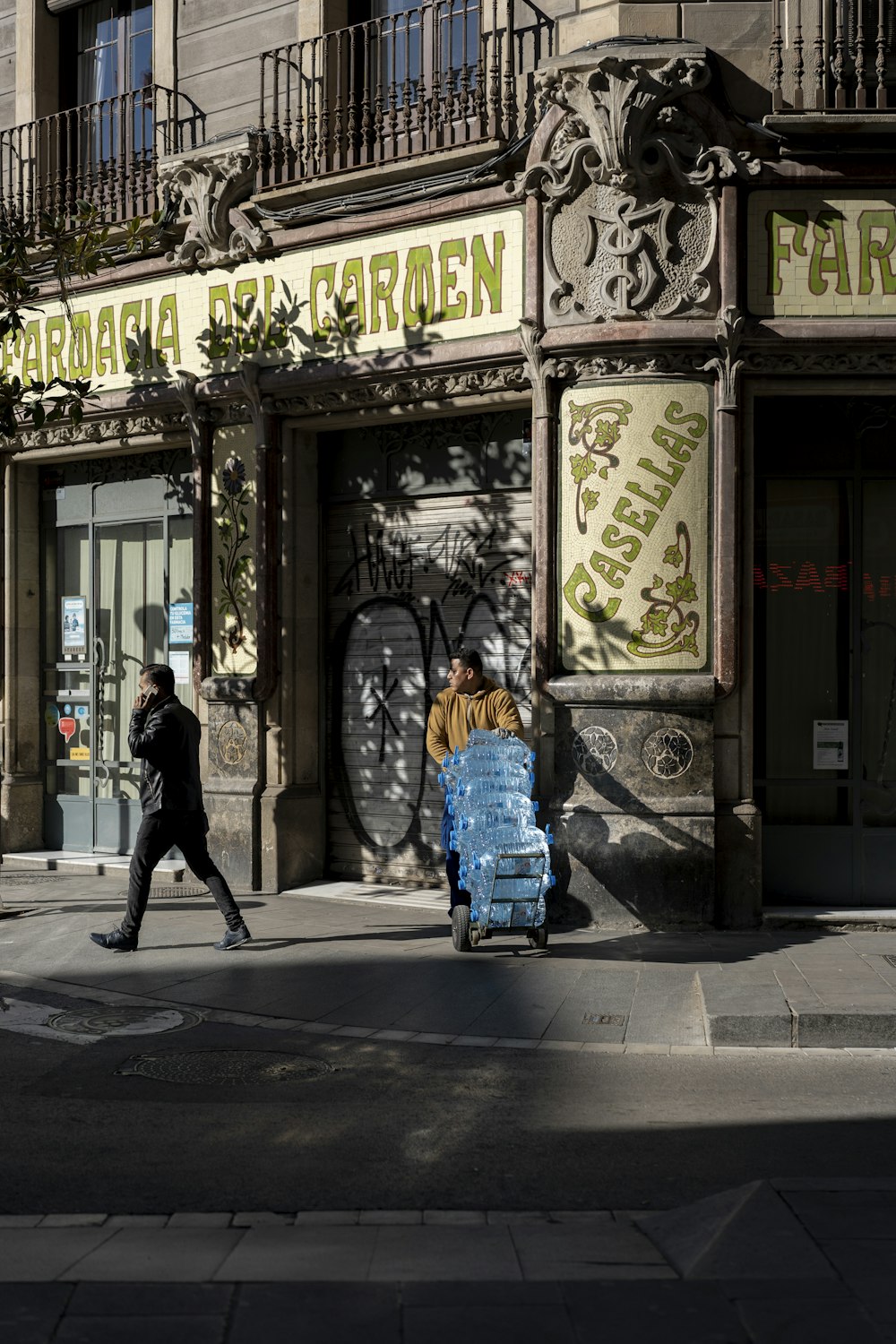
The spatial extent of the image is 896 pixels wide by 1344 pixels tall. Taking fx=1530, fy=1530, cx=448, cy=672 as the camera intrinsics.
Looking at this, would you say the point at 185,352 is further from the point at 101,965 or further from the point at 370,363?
the point at 101,965

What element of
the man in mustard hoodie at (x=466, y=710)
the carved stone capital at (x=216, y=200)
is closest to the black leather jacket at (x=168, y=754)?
the man in mustard hoodie at (x=466, y=710)

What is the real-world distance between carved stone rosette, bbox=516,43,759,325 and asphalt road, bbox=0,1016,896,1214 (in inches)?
218

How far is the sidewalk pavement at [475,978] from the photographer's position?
7.64 metres

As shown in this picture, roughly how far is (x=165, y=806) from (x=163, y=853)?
30 cm

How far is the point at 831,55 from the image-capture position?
34.5 ft

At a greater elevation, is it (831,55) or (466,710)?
(831,55)

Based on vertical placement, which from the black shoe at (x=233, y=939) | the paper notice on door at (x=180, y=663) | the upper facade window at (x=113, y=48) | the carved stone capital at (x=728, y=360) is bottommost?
the black shoe at (x=233, y=939)

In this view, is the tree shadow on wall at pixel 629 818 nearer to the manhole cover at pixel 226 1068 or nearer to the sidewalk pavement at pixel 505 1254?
the sidewalk pavement at pixel 505 1254

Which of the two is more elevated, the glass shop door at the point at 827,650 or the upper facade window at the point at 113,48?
the upper facade window at the point at 113,48

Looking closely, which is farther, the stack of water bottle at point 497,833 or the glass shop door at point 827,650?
the glass shop door at point 827,650

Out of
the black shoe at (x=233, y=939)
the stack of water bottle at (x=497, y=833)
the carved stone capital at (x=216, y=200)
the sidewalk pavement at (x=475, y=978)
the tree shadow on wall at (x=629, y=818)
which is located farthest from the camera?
the carved stone capital at (x=216, y=200)

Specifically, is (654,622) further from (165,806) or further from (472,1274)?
(472,1274)

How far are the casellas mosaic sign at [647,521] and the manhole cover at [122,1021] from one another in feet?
13.2

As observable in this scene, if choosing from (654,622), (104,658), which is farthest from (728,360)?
(104,658)
